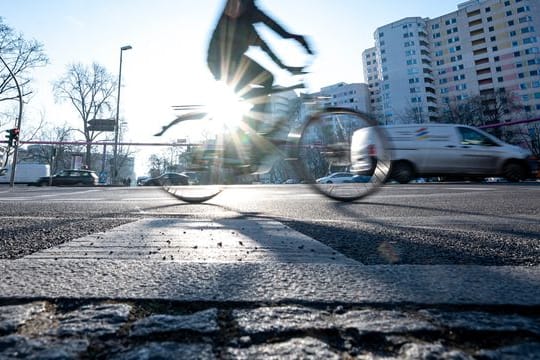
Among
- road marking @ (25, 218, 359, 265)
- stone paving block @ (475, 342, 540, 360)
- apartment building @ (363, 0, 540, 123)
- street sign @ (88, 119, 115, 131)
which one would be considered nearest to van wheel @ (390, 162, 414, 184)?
road marking @ (25, 218, 359, 265)

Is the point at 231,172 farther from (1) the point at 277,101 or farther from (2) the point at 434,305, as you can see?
(2) the point at 434,305

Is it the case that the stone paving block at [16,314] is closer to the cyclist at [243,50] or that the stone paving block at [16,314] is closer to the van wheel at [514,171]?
the cyclist at [243,50]

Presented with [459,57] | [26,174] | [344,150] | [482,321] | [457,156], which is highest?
[459,57]

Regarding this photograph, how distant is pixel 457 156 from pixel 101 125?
115 feet

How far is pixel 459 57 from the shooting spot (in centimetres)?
7531

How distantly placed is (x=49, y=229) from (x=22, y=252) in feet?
2.37

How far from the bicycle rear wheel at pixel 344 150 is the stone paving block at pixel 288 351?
132 inches

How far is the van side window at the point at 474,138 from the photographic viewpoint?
884cm

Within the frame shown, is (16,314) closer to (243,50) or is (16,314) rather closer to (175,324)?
(175,324)

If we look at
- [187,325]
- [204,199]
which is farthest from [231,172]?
[187,325]

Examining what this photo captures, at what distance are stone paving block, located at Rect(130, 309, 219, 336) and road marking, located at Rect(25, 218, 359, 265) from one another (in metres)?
0.42

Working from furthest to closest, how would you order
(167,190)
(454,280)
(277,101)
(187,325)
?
1. (167,190)
2. (277,101)
3. (454,280)
4. (187,325)

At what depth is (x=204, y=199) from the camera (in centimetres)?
470

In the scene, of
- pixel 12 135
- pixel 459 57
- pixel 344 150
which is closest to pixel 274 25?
pixel 344 150
